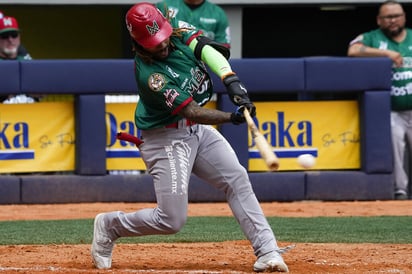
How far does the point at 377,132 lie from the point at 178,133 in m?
5.39

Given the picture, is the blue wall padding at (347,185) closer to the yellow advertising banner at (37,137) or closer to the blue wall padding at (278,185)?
the blue wall padding at (278,185)

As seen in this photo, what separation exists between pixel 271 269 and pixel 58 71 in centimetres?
524

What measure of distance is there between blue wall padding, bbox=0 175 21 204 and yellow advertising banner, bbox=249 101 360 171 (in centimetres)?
252

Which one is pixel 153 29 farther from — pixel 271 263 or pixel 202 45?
pixel 271 263

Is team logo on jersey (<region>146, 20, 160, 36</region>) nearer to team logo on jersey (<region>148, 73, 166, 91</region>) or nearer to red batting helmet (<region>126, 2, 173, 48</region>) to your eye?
red batting helmet (<region>126, 2, 173, 48</region>)

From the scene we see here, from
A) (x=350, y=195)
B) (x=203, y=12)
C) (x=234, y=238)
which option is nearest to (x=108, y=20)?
(x=203, y=12)

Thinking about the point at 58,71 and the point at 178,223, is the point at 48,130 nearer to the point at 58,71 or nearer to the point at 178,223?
the point at 58,71

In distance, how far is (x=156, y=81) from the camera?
5.92m

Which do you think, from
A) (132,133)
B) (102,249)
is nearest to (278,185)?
(132,133)

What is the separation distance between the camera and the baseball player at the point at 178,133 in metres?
5.90

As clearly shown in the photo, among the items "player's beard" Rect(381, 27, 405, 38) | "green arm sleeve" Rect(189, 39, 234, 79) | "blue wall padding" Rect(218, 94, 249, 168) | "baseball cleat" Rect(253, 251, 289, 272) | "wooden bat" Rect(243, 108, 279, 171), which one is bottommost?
"baseball cleat" Rect(253, 251, 289, 272)

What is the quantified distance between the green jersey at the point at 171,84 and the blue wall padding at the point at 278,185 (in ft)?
16.2

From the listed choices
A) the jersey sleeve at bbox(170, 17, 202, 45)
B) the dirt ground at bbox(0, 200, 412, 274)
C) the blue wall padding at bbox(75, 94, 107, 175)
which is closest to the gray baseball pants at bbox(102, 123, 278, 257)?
the dirt ground at bbox(0, 200, 412, 274)

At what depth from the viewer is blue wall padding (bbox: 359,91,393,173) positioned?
11.2 metres
